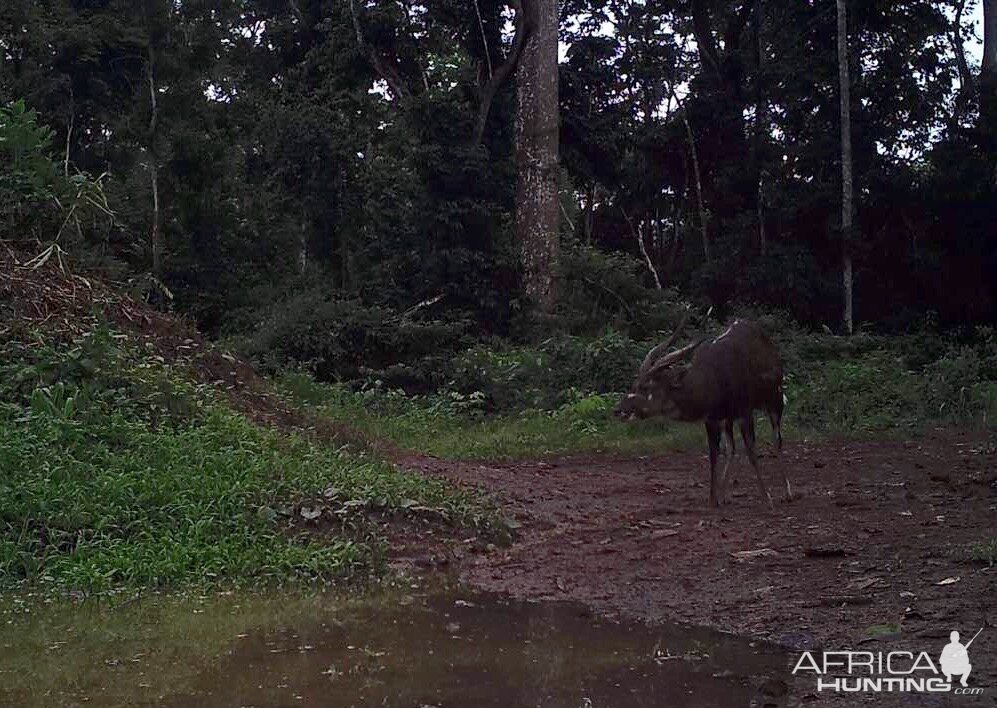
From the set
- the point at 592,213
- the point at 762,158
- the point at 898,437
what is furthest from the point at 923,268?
the point at 898,437

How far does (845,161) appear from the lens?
78.5 ft

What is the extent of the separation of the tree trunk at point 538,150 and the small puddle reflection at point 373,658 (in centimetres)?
1362

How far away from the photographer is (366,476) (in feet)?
27.6

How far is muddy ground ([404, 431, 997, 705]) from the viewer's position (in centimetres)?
527

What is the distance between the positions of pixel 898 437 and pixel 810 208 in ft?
43.6

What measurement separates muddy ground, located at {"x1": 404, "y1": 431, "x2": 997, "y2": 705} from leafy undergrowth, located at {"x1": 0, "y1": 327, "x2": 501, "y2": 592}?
2.87 ft

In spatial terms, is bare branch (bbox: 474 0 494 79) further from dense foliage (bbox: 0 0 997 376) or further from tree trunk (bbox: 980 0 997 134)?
tree trunk (bbox: 980 0 997 134)

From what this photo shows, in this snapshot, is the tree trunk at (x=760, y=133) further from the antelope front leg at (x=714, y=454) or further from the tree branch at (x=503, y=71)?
the antelope front leg at (x=714, y=454)

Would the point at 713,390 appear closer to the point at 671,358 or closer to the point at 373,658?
the point at 671,358

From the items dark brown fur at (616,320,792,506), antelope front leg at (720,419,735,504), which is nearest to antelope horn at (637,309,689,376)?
dark brown fur at (616,320,792,506)

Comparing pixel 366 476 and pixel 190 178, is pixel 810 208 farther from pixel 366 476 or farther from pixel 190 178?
pixel 366 476

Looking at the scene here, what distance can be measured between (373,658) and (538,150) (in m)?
15.2

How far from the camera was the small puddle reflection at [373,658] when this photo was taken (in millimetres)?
4641

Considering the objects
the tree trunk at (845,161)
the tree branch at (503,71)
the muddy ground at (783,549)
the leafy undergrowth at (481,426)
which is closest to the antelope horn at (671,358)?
the muddy ground at (783,549)
